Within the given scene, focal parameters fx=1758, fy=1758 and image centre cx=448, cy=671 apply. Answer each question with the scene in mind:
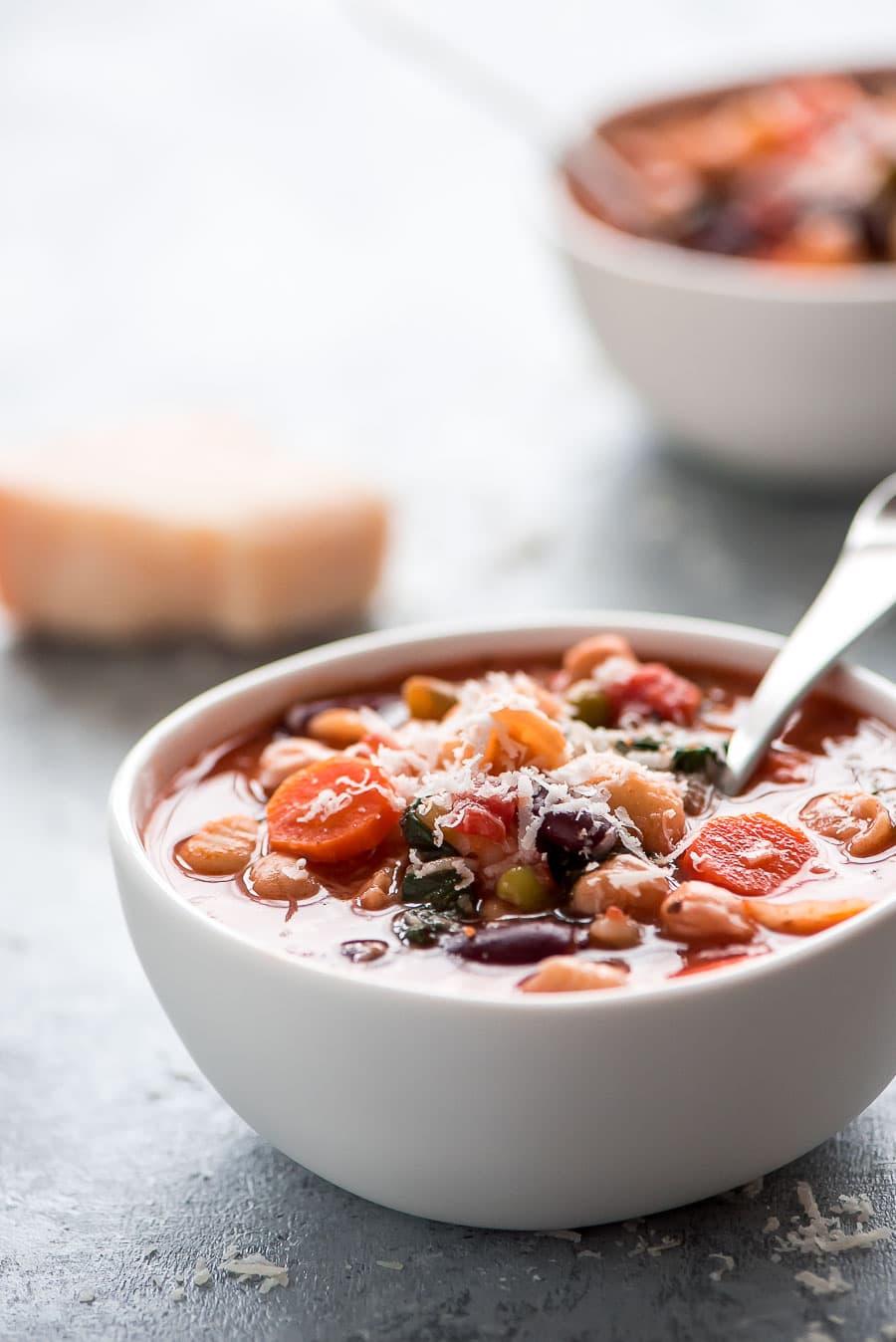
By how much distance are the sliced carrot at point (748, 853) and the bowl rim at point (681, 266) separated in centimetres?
153

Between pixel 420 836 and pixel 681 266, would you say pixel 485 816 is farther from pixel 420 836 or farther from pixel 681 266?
pixel 681 266

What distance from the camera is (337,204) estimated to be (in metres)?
5.25

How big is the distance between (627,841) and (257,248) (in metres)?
3.51

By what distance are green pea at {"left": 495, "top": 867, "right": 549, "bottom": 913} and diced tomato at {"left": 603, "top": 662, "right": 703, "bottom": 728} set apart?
0.43 metres

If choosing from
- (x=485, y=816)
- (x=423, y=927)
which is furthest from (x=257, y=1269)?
(x=485, y=816)

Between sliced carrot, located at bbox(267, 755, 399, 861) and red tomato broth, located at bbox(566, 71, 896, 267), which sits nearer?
sliced carrot, located at bbox(267, 755, 399, 861)

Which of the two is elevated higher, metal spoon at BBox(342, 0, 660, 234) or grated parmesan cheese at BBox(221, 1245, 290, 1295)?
metal spoon at BBox(342, 0, 660, 234)

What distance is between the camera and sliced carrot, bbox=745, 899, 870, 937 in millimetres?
1706

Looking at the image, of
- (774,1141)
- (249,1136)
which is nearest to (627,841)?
(774,1141)

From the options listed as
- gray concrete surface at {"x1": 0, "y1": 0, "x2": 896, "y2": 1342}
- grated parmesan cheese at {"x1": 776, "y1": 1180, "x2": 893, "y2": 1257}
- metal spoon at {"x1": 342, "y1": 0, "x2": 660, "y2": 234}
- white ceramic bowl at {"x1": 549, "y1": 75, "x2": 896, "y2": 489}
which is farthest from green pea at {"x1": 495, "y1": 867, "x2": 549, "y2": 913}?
metal spoon at {"x1": 342, "y1": 0, "x2": 660, "y2": 234}

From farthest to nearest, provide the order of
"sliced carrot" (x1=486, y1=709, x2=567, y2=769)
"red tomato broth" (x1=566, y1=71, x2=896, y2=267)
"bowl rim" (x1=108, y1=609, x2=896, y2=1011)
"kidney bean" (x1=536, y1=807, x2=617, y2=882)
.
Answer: "red tomato broth" (x1=566, y1=71, x2=896, y2=267)
"sliced carrot" (x1=486, y1=709, x2=567, y2=769)
"kidney bean" (x1=536, y1=807, x2=617, y2=882)
"bowl rim" (x1=108, y1=609, x2=896, y2=1011)

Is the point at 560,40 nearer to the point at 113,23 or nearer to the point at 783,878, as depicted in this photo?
the point at 113,23

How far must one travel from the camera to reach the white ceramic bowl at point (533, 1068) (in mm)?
1563

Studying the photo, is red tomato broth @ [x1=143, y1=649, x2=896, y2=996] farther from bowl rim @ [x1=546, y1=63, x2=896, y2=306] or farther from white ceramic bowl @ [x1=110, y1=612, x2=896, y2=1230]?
bowl rim @ [x1=546, y1=63, x2=896, y2=306]
